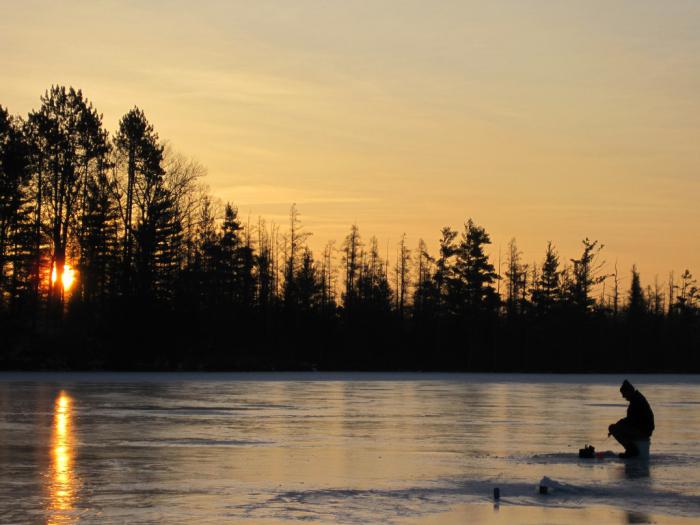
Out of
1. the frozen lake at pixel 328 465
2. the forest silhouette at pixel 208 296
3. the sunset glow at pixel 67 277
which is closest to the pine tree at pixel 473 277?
the forest silhouette at pixel 208 296

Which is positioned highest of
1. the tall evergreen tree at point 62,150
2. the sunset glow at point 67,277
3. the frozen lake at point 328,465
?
the tall evergreen tree at point 62,150

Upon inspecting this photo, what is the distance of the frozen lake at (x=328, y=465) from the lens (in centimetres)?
1293

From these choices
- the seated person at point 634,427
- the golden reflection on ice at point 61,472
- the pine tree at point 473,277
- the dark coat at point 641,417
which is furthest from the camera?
the pine tree at point 473,277

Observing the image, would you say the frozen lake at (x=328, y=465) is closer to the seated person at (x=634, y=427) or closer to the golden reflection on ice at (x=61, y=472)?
the golden reflection on ice at (x=61, y=472)

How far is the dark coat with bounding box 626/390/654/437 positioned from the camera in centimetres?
1909

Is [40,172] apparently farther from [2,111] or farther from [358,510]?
[358,510]

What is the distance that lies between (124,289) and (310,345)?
23.0 metres

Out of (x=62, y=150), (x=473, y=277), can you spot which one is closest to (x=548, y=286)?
(x=473, y=277)

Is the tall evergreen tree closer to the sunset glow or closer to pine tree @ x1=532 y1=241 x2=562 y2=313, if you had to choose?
the sunset glow

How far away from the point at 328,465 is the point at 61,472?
4.39m

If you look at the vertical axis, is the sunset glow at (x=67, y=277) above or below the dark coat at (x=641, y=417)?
above

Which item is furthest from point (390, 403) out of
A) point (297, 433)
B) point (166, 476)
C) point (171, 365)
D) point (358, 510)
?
point (171, 365)

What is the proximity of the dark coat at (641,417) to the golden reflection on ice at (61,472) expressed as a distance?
10149 mm

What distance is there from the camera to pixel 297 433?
23.3 m
